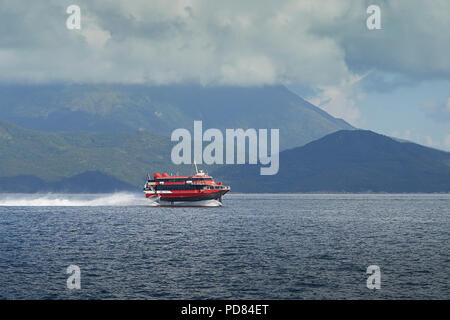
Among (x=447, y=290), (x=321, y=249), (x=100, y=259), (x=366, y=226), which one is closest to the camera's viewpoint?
(x=447, y=290)

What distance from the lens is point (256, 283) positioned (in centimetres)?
6850

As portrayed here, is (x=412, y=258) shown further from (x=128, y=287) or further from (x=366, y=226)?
A: (x=366, y=226)
